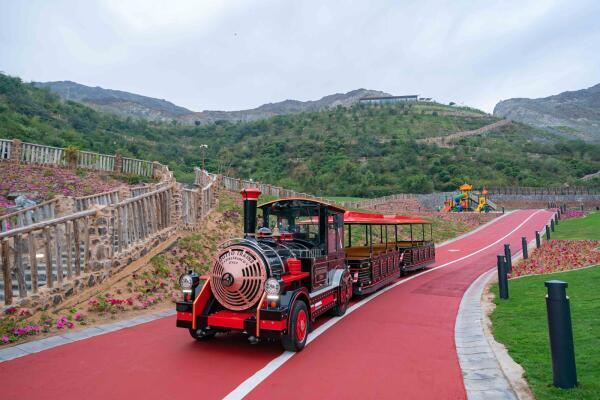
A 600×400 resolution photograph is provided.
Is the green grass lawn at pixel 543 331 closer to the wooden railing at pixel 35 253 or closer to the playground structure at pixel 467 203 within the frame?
the wooden railing at pixel 35 253

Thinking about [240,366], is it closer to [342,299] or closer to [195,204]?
[342,299]

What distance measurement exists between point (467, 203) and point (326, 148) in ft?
140

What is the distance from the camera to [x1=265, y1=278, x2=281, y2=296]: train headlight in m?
5.52

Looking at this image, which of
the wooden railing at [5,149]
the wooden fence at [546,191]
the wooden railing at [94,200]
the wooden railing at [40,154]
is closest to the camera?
the wooden railing at [94,200]

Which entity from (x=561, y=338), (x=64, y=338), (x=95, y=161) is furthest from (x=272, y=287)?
(x=95, y=161)

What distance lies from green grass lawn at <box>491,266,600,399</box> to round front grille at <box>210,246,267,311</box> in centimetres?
372

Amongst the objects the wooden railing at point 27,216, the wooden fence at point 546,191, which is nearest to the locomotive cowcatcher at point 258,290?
the wooden railing at point 27,216

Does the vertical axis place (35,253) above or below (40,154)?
below

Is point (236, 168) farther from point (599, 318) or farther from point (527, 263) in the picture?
point (599, 318)

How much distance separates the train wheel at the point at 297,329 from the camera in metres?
5.70

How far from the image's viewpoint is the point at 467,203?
160 feet

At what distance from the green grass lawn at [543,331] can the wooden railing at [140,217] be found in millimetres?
8553

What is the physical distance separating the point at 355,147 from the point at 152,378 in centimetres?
8588

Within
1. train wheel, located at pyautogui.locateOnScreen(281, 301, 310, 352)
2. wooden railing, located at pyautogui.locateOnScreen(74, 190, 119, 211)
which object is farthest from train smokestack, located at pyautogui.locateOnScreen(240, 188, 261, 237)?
wooden railing, located at pyautogui.locateOnScreen(74, 190, 119, 211)
